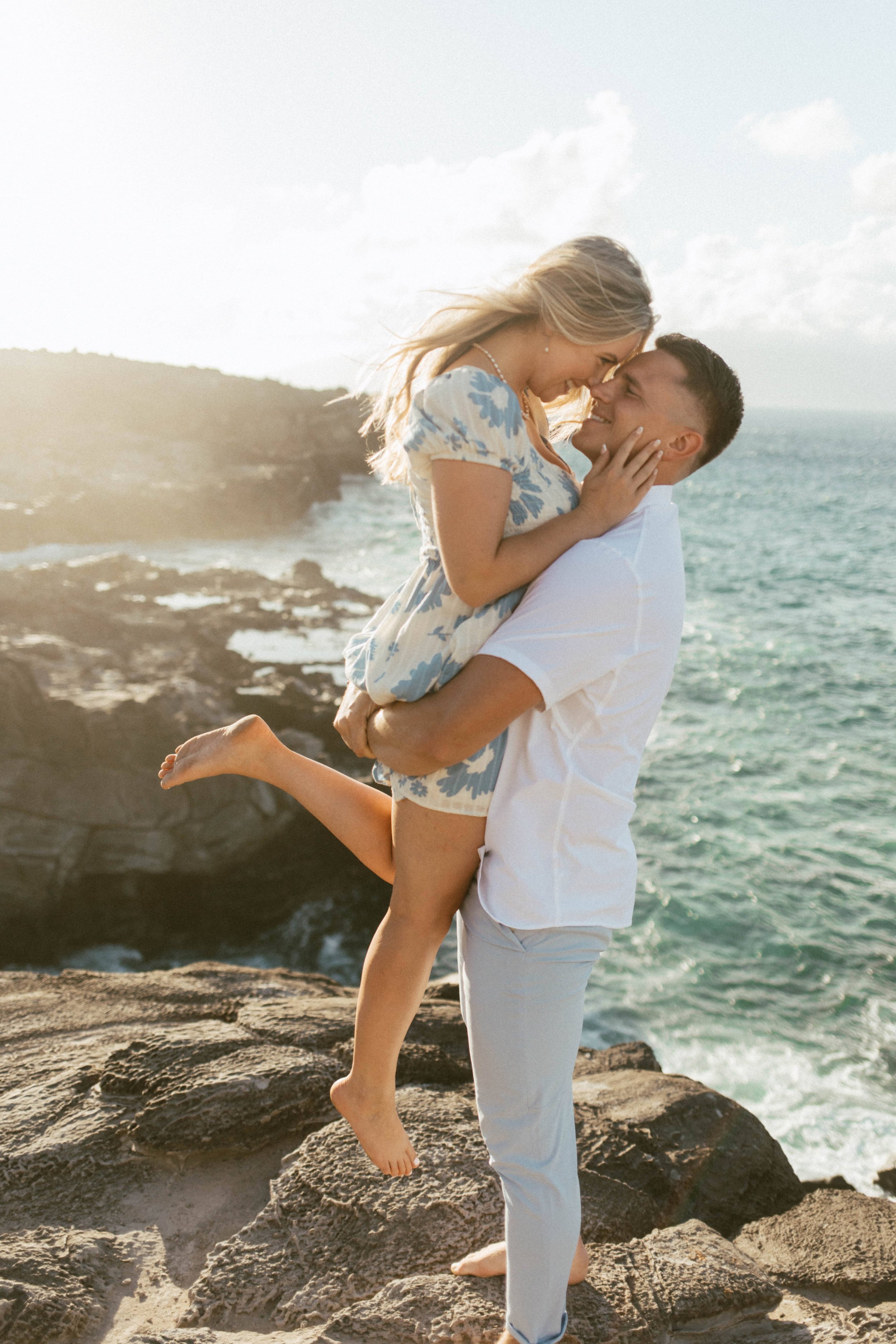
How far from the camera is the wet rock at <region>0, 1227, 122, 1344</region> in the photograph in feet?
8.06

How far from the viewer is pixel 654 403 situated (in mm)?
2170

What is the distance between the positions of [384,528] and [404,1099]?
33.5 meters

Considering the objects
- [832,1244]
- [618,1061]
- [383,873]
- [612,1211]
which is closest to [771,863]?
[618,1061]

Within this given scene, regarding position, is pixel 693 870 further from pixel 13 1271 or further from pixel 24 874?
pixel 13 1271

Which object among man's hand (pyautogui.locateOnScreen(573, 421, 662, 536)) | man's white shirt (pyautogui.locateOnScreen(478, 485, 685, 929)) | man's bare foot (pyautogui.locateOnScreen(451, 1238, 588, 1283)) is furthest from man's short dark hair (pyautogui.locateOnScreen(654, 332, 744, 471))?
man's bare foot (pyautogui.locateOnScreen(451, 1238, 588, 1283))

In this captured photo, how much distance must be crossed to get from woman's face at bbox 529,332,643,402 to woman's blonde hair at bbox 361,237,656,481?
2cm

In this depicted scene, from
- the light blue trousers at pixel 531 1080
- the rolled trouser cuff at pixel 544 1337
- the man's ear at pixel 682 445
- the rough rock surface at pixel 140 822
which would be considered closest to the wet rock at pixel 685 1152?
the rolled trouser cuff at pixel 544 1337

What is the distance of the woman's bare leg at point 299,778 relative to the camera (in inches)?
97.3

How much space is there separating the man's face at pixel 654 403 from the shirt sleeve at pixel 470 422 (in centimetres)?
31

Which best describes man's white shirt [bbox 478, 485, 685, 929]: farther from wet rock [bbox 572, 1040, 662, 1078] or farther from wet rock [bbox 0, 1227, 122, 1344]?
wet rock [bbox 572, 1040, 662, 1078]

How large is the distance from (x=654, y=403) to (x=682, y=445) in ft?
0.39

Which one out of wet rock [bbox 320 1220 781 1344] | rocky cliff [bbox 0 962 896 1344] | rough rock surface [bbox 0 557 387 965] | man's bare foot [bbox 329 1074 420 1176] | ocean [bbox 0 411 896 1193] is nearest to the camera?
man's bare foot [bbox 329 1074 420 1176]

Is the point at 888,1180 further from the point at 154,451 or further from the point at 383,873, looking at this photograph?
the point at 154,451

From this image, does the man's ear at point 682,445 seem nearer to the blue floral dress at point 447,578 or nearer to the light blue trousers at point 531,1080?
the blue floral dress at point 447,578
